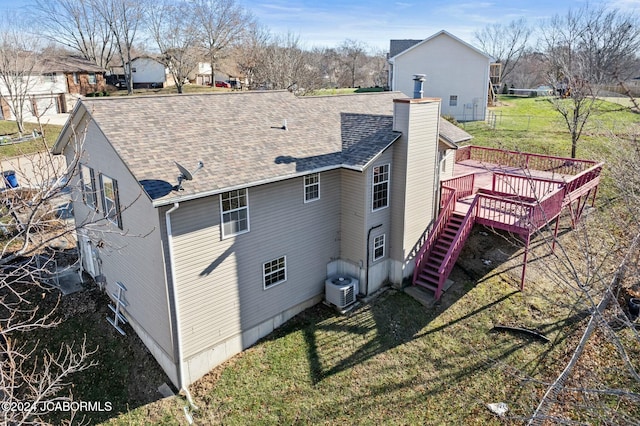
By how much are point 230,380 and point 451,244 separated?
9.03 meters

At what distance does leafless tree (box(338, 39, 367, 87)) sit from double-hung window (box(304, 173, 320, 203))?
7214 cm

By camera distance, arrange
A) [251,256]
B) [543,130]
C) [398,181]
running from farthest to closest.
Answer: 1. [543,130]
2. [398,181]
3. [251,256]

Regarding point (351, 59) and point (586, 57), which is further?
point (351, 59)

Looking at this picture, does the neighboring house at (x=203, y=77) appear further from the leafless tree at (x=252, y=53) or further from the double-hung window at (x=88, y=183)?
the double-hung window at (x=88, y=183)

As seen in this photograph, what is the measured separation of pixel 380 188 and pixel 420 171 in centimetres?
173

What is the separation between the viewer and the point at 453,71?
39781mm

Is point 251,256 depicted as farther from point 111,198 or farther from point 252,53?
point 252,53

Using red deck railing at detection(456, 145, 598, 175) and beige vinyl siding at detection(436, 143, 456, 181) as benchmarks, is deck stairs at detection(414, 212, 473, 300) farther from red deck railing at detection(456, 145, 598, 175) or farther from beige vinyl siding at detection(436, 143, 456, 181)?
red deck railing at detection(456, 145, 598, 175)

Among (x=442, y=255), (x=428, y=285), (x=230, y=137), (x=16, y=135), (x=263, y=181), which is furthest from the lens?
(x=16, y=135)

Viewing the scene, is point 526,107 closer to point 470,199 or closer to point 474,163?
point 474,163

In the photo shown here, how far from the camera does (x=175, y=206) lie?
34.7 ft

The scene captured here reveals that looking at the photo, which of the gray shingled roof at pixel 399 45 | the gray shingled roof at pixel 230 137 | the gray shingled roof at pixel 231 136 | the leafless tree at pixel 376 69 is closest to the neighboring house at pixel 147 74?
the gray shingled roof at pixel 399 45

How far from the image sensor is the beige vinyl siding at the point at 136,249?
1148cm

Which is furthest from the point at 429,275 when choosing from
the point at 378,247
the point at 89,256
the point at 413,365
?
the point at 89,256
